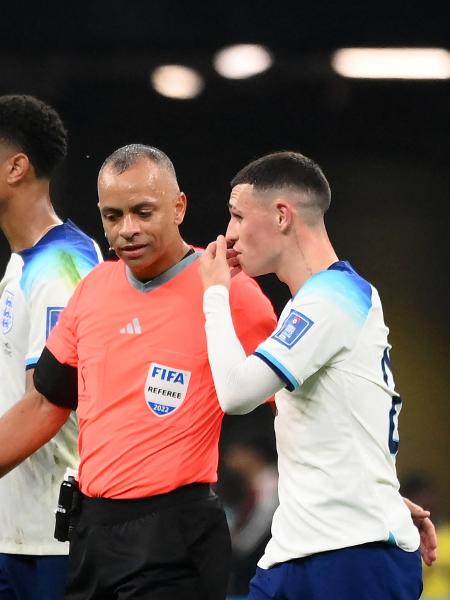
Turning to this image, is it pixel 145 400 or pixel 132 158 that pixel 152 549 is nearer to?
pixel 145 400

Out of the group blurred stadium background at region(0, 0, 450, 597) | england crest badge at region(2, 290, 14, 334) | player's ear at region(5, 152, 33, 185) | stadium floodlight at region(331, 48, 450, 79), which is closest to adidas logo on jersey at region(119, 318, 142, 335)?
england crest badge at region(2, 290, 14, 334)

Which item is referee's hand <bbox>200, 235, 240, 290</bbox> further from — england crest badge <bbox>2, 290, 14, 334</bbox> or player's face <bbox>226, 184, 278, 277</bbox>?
england crest badge <bbox>2, 290, 14, 334</bbox>

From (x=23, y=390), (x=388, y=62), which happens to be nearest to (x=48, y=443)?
(x=23, y=390)

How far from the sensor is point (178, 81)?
5832 millimetres

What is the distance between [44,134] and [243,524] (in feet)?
9.80

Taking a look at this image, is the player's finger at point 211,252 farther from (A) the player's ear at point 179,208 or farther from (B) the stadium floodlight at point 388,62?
(B) the stadium floodlight at point 388,62

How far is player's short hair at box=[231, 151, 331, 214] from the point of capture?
2.50 m

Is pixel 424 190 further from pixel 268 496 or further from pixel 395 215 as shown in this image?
pixel 268 496

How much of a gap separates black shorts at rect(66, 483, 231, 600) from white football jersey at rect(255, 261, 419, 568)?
5.6 inches

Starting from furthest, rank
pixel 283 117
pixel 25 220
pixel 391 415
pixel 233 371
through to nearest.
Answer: pixel 283 117
pixel 25 220
pixel 391 415
pixel 233 371

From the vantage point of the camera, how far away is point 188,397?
7.83ft

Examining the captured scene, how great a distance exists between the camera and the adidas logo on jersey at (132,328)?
2.45m

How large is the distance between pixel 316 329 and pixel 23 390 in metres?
0.84

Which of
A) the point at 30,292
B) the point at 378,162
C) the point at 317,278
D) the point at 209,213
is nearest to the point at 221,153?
the point at 209,213
